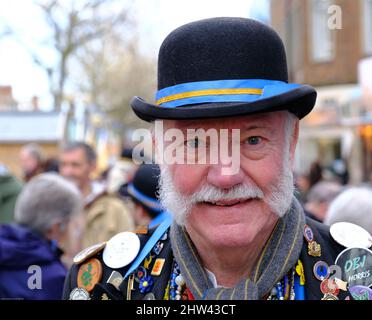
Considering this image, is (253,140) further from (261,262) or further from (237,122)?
(261,262)

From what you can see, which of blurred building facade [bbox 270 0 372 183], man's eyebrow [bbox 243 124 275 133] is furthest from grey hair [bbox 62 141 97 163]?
man's eyebrow [bbox 243 124 275 133]

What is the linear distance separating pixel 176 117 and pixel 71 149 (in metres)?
2.81

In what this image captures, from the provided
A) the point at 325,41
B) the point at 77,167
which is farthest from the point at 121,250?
the point at 77,167

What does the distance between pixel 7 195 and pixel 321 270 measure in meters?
3.21

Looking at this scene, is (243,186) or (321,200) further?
(321,200)

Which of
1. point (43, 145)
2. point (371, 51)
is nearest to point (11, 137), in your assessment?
point (43, 145)

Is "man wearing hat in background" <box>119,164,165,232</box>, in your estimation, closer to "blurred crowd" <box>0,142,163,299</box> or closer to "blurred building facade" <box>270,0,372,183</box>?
"blurred crowd" <box>0,142,163,299</box>

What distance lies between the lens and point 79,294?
1.38m

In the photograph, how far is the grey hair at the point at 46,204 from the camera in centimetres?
230

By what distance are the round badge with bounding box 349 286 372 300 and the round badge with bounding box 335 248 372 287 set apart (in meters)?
0.01

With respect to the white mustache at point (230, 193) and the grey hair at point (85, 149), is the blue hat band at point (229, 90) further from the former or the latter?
the grey hair at point (85, 149)

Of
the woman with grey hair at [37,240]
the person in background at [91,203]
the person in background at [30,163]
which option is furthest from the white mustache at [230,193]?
the person in background at [30,163]

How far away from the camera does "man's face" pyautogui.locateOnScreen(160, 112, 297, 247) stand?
1.21 meters
